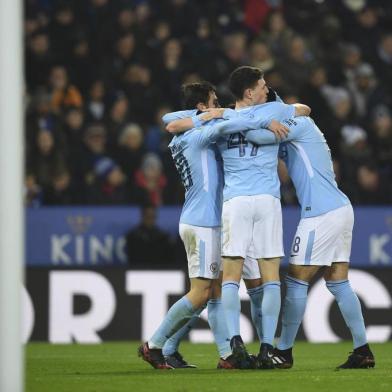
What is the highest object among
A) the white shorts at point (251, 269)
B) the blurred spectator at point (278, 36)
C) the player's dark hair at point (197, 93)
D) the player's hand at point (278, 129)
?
the blurred spectator at point (278, 36)

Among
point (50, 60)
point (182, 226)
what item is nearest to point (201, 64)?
point (50, 60)

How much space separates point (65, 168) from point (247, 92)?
6384 mm

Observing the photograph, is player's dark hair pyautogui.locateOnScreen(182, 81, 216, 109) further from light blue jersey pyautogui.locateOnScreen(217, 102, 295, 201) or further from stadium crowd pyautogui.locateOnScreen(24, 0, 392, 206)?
stadium crowd pyautogui.locateOnScreen(24, 0, 392, 206)

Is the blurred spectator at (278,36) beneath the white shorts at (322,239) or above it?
above

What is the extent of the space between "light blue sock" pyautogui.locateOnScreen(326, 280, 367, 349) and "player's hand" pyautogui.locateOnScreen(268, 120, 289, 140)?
1152 millimetres

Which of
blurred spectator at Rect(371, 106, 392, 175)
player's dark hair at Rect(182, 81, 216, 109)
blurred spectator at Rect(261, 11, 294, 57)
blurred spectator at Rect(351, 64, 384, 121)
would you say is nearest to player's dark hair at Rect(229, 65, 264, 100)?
player's dark hair at Rect(182, 81, 216, 109)

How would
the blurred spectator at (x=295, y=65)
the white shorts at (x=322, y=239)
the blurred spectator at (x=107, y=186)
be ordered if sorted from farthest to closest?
the blurred spectator at (x=295, y=65)
the blurred spectator at (x=107, y=186)
the white shorts at (x=322, y=239)

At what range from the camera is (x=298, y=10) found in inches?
717

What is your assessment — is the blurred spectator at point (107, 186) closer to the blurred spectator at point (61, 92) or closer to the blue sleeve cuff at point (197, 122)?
the blurred spectator at point (61, 92)

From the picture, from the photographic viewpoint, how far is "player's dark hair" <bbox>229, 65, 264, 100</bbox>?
28.8ft

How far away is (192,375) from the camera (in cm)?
842

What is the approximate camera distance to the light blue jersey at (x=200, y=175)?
9016 mm

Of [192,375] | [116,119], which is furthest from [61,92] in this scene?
[192,375]

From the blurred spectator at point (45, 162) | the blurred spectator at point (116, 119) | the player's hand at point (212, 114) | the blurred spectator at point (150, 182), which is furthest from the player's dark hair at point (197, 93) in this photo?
the blurred spectator at point (116, 119)
